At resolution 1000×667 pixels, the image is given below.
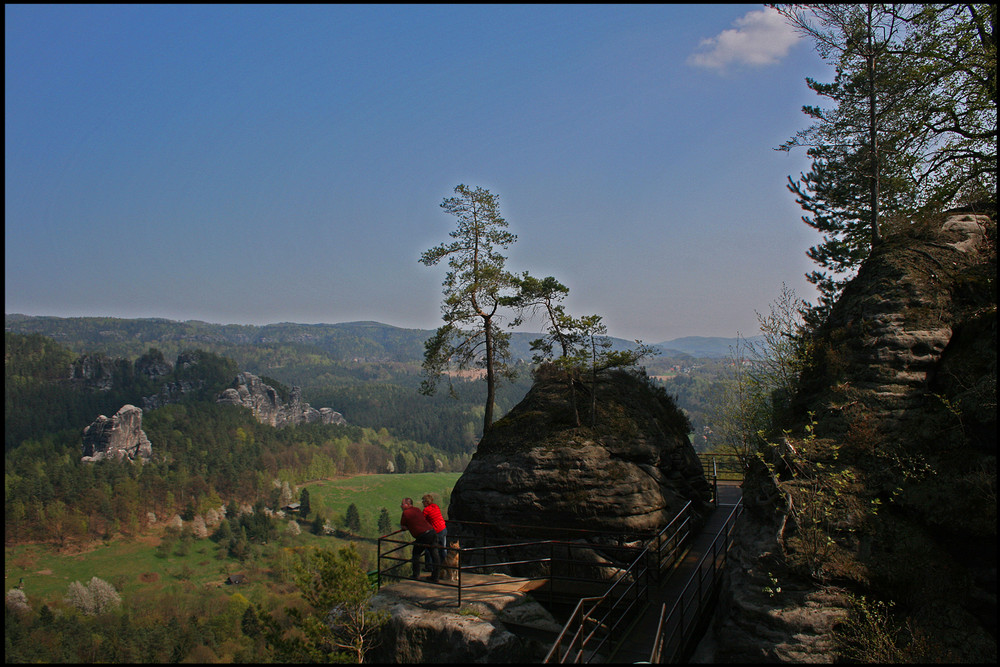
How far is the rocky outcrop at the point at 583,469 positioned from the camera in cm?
1496

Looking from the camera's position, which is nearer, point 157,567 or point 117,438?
point 157,567

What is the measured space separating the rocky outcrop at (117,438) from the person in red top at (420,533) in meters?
183

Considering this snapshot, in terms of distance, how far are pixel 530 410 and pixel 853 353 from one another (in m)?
9.50

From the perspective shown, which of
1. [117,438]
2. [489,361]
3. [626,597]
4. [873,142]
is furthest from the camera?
[117,438]

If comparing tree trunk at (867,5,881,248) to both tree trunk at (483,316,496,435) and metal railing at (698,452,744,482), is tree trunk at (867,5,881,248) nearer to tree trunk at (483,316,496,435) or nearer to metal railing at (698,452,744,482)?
tree trunk at (483,316,496,435)

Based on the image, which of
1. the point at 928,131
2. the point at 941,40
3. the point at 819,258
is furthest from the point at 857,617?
the point at 819,258

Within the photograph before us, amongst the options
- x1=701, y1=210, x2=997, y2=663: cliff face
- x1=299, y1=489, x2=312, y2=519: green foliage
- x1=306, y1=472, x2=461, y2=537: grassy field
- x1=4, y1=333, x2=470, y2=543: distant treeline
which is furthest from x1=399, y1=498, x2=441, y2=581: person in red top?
x1=299, y1=489, x2=312, y2=519: green foliage

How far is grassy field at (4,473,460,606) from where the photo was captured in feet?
350

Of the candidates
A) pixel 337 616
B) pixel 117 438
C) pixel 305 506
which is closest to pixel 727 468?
pixel 337 616

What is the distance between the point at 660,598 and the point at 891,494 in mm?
5162

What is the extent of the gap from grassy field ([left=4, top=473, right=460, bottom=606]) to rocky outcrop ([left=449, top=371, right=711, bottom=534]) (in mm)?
89019

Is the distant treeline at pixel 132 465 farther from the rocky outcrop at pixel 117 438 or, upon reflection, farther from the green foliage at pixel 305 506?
the green foliage at pixel 305 506

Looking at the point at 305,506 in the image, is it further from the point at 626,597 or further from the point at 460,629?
the point at 460,629

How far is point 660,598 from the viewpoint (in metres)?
12.2
